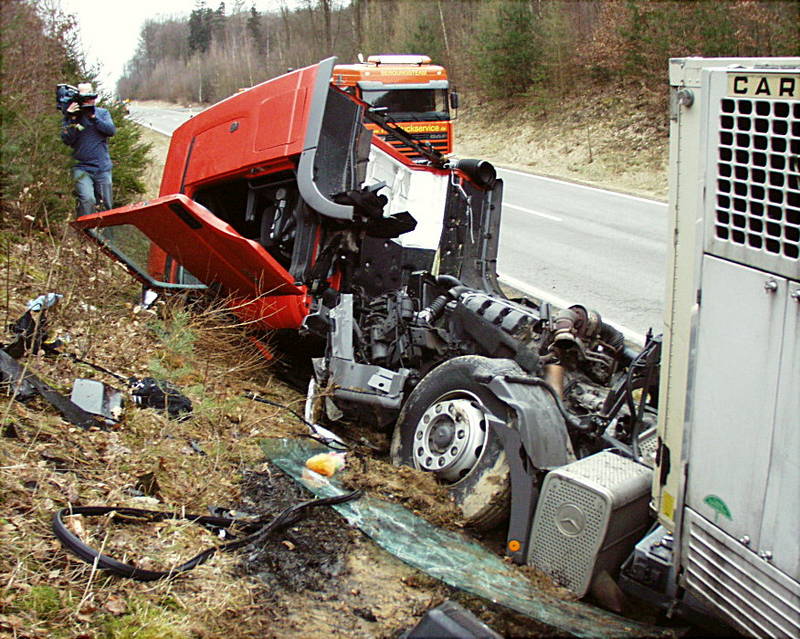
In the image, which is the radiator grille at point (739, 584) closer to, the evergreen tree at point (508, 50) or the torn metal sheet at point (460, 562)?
the torn metal sheet at point (460, 562)

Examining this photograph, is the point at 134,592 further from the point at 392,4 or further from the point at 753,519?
the point at 392,4

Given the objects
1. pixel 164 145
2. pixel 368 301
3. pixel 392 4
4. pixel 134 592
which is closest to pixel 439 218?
pixel 368 301

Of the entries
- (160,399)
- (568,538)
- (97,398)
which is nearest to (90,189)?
(160,399)

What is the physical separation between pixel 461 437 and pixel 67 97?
6573mm

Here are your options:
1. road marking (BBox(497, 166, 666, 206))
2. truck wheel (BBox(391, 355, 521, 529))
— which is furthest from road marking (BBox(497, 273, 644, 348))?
road marking (BBox(497, 166, 666, 206))

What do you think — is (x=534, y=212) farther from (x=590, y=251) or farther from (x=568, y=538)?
(x=568, y=538)

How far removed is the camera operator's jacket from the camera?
8195mm

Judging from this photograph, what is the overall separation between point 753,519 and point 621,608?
0.90 metres

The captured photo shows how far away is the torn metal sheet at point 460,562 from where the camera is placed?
2840 millimetres

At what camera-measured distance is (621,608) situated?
2.96 m

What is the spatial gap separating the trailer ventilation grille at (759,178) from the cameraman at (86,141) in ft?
23.5

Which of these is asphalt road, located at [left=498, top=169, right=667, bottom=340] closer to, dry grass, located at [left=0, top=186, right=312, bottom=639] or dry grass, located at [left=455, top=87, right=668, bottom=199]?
dry grass, located at [left=455, top=87, right=668, bottom=199]

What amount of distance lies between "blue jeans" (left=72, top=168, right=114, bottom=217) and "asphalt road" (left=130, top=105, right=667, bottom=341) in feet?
15.3

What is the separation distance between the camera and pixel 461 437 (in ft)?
12.3
